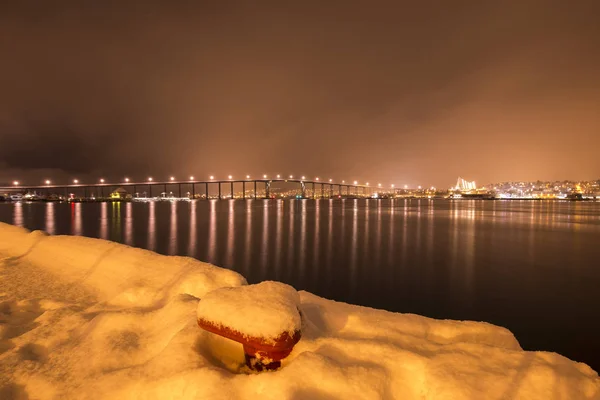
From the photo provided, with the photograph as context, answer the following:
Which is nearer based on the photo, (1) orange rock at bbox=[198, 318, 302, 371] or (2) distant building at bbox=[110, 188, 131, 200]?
(1) orange rock at bbox=[198, 318, 302, 371]

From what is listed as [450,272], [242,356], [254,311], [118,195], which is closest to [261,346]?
[254,311]

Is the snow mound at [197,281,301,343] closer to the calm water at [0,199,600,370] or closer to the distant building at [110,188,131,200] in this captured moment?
the calm water at [0,199,600,370]

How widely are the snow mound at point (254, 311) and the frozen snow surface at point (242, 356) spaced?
1cm

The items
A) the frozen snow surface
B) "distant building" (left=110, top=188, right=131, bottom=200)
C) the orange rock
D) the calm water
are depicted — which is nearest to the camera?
the frozen snow surface

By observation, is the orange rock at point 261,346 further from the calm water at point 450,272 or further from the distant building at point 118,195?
the distant building at point 118,195

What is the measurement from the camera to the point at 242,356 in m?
3.28

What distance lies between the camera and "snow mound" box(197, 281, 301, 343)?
2920 millimetres

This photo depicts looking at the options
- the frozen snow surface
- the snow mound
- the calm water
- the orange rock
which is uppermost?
the snow mound

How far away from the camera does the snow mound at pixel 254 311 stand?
292 cm

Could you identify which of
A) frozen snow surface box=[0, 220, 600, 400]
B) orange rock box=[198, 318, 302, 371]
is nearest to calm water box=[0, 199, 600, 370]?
frozen snow surface box=[0, 220, 600, 400]

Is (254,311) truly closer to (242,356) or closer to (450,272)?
(242,356)

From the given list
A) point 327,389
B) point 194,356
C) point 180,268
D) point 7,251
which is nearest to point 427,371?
point 327,389

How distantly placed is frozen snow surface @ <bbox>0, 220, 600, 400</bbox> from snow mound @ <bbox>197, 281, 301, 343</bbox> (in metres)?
0.01

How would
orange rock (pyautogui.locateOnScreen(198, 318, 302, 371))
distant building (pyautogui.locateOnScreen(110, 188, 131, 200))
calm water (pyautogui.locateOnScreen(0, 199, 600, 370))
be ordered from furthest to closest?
distant building (pyautogui.locateOnScreen(110, 188, 131, 200)), calm water (pyautogui.locateOnScreen(0, 199, 600, 370)), orange rock (pyautogui.locateOnScreen(198, 318, 302, 371))
